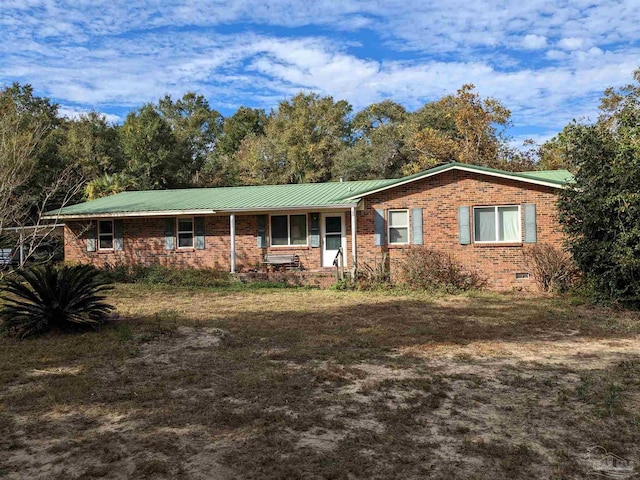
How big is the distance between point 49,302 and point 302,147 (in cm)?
2881

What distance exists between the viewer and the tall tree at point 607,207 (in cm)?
1053

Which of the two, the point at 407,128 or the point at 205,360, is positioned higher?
the point at 407,128

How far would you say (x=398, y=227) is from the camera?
15891 millimetres

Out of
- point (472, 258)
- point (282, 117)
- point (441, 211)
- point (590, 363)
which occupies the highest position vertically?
point (282, 117)

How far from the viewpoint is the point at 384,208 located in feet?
52.2

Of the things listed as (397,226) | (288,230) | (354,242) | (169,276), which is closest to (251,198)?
(288,230)

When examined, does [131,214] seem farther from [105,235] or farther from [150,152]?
[150,152]

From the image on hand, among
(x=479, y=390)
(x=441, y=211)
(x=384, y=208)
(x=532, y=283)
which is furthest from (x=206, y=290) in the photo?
(x=479, y=390)

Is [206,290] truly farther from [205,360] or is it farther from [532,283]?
[532,283]

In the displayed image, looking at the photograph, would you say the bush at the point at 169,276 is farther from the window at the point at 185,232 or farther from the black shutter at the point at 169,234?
the window at the point at 185,232

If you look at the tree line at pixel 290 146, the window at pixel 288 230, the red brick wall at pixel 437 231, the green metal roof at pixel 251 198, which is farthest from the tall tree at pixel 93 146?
the window at pixel 288 230

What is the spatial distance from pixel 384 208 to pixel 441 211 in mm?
1844

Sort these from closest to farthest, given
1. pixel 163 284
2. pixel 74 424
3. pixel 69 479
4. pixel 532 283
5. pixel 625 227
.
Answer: pixel 69 479 → pixel 74 424 → pixel 625 227 → pixel 532 283 → pixel 163 284

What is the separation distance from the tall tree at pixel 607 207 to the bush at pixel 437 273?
11.9 ft
